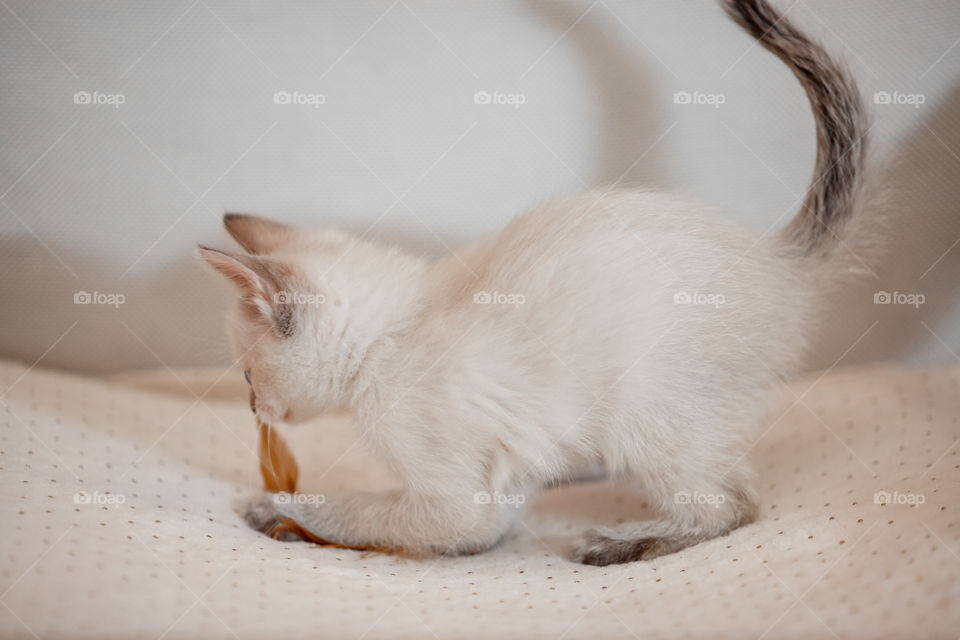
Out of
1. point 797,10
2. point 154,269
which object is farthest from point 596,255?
point 154,269

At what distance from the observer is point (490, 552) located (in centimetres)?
158

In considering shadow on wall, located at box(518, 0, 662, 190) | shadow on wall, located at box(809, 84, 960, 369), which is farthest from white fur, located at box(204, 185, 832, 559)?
shadow on wall, located at box(809, 84, 960, 369)

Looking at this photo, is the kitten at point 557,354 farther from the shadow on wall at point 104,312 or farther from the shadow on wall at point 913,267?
the shadow on wall at point 104,312

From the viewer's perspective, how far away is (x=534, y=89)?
190 centimetres

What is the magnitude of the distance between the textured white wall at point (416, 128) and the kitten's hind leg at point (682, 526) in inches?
31.8

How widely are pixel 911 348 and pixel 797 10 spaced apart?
3.10ft

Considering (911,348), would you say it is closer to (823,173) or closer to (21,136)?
(823,173)

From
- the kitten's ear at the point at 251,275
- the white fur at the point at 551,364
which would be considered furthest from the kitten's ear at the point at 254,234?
the kitten's ear at the point at 251,275

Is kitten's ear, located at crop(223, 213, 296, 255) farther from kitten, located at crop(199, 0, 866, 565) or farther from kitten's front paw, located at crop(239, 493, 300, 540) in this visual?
kitten's front paw, located at crop(239, 493, 300, 540)

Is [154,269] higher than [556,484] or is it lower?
higher

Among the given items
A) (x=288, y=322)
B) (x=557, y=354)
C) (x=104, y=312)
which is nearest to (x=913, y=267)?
(x=557, y=354)

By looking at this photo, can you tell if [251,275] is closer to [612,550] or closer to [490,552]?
[490,552]

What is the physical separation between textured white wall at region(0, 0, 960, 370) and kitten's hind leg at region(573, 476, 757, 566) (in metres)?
0.81

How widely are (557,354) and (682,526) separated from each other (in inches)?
17.5
